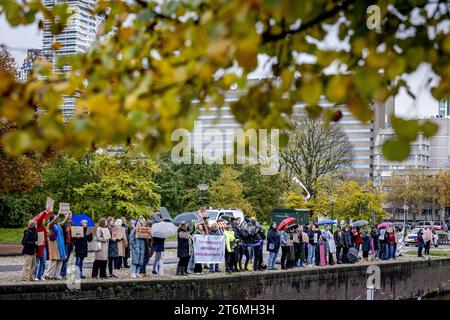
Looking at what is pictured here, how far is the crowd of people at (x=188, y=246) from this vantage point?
19.8 meters

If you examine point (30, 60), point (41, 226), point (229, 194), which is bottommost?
point (41, 226)

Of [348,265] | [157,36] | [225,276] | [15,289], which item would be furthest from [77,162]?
[157,36]

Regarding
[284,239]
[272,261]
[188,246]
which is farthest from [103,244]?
[284,239]

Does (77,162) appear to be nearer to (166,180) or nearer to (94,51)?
(166,180)

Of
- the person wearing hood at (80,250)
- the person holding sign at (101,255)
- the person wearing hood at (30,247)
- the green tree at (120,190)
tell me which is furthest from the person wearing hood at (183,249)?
the green tree at (120,190)

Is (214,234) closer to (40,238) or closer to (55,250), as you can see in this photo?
(55,250)

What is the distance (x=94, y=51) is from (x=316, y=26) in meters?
1.69

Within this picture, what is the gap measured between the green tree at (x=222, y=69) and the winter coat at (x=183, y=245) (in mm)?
16868

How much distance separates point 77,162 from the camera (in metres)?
45.0

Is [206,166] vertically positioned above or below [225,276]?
above

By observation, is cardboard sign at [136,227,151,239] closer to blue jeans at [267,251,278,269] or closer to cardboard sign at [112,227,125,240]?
cardboard sign at [112,227,125,240]

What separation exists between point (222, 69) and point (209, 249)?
19.6m

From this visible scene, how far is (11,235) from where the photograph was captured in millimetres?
47375

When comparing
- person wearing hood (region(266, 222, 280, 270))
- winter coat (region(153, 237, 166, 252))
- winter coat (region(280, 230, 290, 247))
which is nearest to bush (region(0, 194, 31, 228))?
winter coat (region(280, 230, 290, 247))
